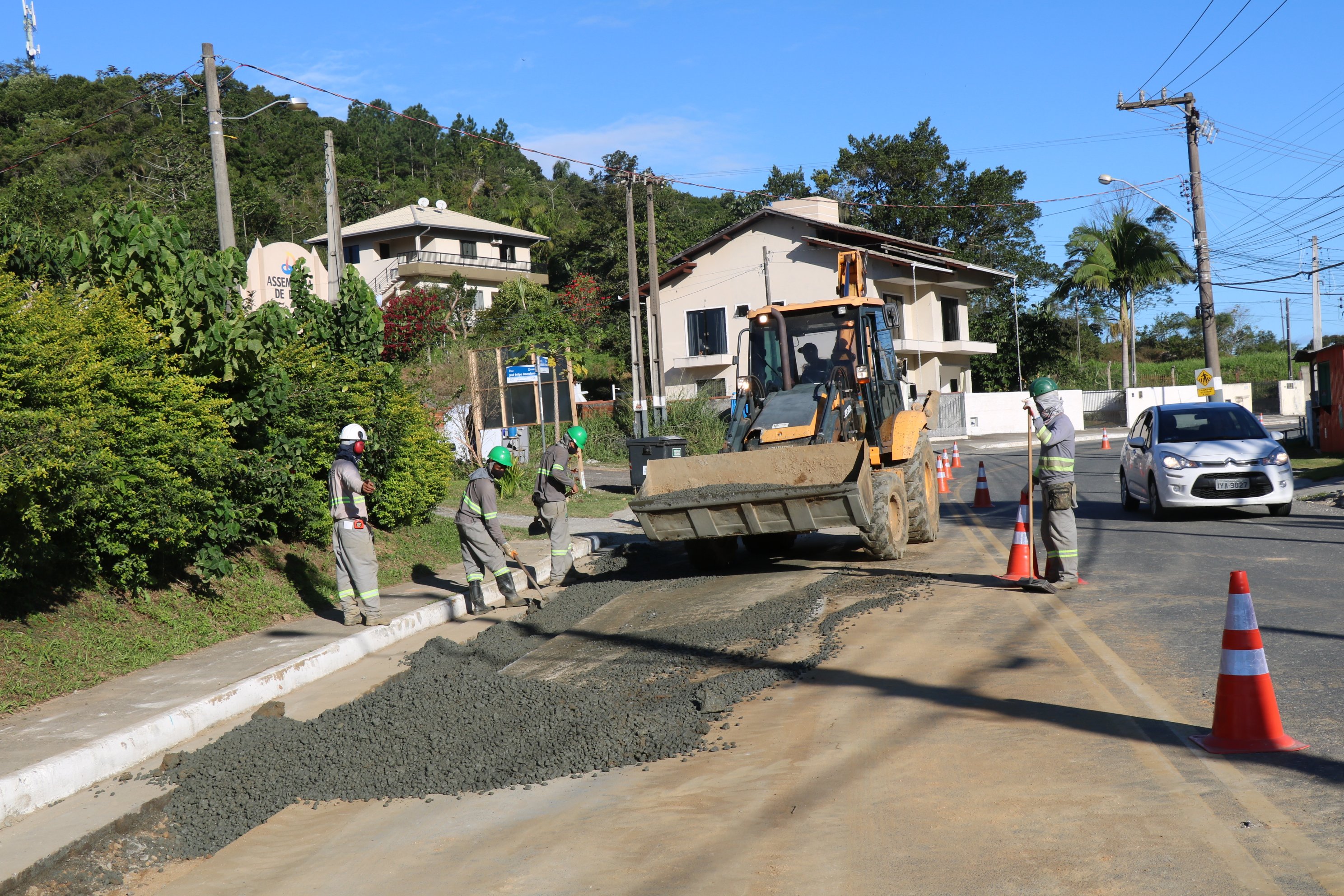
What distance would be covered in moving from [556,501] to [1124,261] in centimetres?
4388

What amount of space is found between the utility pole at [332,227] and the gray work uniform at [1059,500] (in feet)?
37.1

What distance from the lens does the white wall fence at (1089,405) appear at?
1860 inches

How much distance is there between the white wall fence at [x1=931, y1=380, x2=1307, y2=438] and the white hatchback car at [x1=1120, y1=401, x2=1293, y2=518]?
2953 centimetres

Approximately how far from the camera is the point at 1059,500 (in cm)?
978

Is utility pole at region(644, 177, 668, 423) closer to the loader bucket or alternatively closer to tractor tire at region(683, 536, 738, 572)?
tractor tire at region(683, 536, 738, 572)

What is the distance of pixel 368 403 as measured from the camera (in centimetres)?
1247

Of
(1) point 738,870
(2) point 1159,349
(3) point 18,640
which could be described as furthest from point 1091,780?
(2) point 1159,349

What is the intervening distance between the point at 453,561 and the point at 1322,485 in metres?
14.5

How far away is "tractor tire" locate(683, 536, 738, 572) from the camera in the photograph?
473 inches

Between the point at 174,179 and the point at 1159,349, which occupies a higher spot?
the point at 174,179

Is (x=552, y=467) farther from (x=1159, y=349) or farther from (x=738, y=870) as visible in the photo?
(x=1159, y=349)

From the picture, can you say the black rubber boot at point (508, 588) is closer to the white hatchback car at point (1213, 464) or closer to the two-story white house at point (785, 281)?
the white hatchback car at point (1213, 464)

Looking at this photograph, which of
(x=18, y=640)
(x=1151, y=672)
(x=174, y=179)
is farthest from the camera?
(x=174, y=179)

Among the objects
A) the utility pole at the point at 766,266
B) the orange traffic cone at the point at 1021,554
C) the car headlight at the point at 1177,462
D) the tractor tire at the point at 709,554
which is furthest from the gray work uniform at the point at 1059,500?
the utility pole at the point at 766,266
